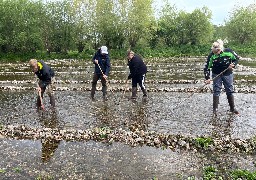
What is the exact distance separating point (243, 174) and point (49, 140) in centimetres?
577

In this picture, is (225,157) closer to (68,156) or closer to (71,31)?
(68,156)

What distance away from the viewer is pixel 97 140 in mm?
9844

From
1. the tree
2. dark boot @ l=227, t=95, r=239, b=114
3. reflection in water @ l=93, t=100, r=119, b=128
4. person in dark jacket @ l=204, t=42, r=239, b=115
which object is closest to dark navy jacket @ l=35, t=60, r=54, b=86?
reflection in water @ l=93, t=100, r=119, b=128

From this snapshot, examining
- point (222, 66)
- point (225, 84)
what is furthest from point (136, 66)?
point (225, 84)

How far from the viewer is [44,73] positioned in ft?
43.6

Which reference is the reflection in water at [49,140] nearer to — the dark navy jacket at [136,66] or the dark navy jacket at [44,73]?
the dark navy jacket at [44,73]

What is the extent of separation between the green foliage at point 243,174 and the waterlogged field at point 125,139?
0.66ft

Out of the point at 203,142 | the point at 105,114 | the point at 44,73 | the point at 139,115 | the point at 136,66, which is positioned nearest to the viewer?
the point at 203,142

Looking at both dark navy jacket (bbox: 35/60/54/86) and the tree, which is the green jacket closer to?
dark navy jacket (bbox: 35/60/54/86)

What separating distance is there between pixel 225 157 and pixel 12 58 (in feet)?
152

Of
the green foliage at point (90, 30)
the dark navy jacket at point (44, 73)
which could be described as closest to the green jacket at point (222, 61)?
the dark navy jacket at point (44, 73)

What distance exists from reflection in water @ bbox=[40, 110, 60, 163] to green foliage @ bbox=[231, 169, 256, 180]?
4.75 meters

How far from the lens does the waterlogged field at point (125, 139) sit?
7.82 metres

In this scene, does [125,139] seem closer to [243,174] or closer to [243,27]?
[243,174]
